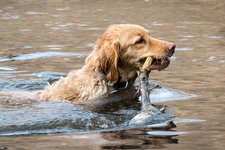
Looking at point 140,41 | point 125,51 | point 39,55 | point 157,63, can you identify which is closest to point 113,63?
point 125,51

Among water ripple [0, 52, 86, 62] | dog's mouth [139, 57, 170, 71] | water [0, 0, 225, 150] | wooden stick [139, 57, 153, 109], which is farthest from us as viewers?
water ripple [0, 52, 86, 62]

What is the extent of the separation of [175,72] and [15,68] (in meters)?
3.05

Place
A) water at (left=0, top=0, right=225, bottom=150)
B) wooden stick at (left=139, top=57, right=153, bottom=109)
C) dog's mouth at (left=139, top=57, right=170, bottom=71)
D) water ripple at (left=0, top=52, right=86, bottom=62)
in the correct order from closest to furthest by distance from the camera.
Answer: water at (left=0, top=0, right=225, bottom=150) → wooden stick at (left=139, top=57, right=153, bottom=109) → dog's mouth at (left=139, top=57, right=170, bottom=71) → water ripple at (left=0, top=52, right=86, bottom=62)

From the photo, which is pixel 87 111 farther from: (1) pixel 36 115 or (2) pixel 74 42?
(2) pixel 74 42

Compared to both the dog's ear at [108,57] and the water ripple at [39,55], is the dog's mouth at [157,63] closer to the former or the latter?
the dog's ear at [108,57]

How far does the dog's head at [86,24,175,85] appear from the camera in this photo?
850cm

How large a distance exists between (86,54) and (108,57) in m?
4.69

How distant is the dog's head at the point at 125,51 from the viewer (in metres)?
8.50

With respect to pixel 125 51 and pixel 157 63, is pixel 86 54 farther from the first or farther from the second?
pixel 157 63

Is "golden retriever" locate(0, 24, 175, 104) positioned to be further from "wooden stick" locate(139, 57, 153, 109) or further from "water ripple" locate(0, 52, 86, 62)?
"water ripple" locate(0, 52, 86, 62)

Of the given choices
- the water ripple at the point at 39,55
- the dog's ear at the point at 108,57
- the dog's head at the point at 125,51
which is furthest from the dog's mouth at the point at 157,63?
the water ripple at the point at 39,55

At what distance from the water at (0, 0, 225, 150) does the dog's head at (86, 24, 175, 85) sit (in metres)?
0.58

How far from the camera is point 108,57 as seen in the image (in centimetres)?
859

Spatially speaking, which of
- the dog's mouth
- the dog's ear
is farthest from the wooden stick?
the dog's ear
